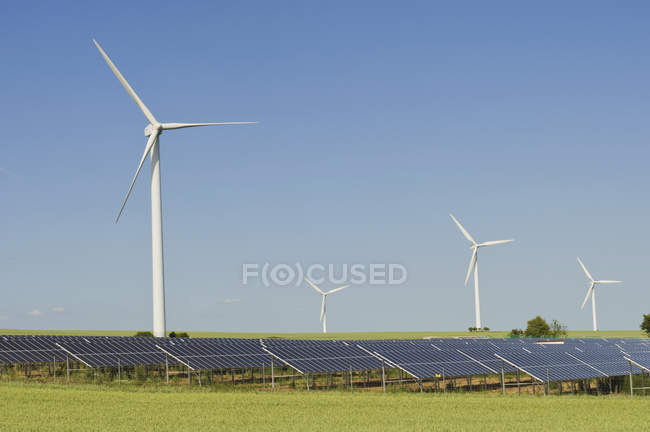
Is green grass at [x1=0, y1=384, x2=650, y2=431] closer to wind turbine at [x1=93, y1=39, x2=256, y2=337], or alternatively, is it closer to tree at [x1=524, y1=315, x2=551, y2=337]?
wind turbine at [x1=93, y1=39, x2=256, y2=337]

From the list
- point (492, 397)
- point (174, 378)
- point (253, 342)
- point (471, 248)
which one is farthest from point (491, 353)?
point (471, 248)

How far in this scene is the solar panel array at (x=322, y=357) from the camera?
54.1 meters

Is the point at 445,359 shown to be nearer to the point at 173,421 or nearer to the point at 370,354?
the point at 370,354

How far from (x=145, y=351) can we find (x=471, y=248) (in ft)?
266

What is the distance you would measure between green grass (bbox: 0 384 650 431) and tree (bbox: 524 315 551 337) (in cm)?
9507

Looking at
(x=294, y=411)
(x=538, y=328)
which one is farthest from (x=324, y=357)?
(x=538, y=328)

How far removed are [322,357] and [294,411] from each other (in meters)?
19.2

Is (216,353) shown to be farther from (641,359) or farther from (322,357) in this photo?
(641,359)

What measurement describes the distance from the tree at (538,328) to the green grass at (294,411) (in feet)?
312

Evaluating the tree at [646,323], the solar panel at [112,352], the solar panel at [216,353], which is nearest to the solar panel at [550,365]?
the solar panel at [216,353]

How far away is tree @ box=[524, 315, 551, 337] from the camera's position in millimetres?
140125

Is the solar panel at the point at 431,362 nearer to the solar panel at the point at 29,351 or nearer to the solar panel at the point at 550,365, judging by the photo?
the solar panel at the point at 550,365

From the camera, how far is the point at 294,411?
38250mm

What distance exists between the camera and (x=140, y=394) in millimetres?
44688
